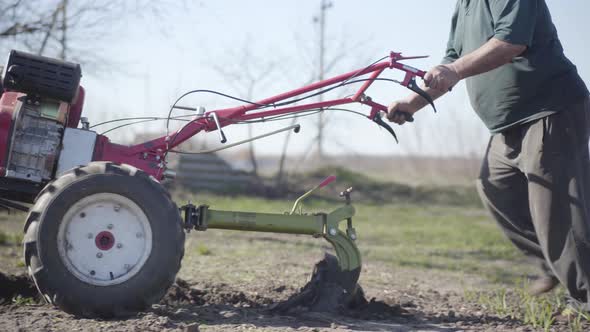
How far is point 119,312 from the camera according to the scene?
11.7ft

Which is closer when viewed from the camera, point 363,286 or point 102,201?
point 102,201

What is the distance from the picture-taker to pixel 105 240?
3691mm

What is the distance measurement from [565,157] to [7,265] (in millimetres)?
4569

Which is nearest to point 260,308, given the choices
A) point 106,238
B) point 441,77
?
point 106,238

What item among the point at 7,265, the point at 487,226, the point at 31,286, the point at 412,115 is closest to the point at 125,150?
the point at 31,286

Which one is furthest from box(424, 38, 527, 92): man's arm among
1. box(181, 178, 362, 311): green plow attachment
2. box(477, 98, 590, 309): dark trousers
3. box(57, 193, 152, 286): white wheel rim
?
box(57, 193, 152, 286): white wheel rim

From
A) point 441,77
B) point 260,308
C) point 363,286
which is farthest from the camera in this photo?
point 363,286

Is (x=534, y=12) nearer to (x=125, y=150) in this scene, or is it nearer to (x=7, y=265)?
(x=125, y=150)

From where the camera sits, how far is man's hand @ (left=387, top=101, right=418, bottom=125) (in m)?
4.50

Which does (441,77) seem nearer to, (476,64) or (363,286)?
(476,64)

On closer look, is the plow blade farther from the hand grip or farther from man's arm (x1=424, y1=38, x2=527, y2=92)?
man's arm (x1=424, y1=38, x2=527, y2=92)

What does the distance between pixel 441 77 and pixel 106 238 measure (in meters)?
2.08

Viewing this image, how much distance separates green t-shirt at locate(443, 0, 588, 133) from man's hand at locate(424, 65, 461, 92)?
325 mm

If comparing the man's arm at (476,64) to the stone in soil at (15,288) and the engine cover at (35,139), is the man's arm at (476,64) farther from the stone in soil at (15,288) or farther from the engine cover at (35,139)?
the stone in soil at (15,288)
